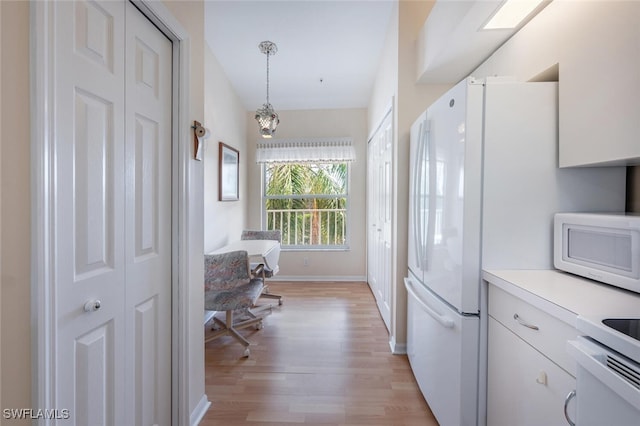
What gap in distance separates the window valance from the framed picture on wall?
0.58 meters

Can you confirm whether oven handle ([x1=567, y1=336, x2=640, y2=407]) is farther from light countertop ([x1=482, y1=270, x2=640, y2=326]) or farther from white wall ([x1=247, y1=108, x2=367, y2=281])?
white wall ([x1=247, y1=108, x2=367, y2=281])

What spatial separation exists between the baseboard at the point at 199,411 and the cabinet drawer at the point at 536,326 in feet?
5.44

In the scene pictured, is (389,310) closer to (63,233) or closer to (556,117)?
(556,117)

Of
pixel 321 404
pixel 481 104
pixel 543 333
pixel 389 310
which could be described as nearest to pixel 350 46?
pixel 481 104

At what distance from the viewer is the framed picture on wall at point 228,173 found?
3281 mm

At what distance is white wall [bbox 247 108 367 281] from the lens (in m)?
4.37

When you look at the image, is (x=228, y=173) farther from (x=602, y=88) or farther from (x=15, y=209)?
(x=602, y=88)

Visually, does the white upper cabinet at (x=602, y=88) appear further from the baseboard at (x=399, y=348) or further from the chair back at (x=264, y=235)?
the chair back at (x=264, y=235)

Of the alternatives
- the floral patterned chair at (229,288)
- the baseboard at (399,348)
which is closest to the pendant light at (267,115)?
the floral patterned chair at (229,288)

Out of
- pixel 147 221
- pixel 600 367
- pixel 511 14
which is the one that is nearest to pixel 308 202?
pixel 147 221

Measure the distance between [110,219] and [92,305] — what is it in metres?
0.31

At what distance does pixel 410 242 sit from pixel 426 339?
67 centimetres

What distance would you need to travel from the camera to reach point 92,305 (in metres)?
0.95
